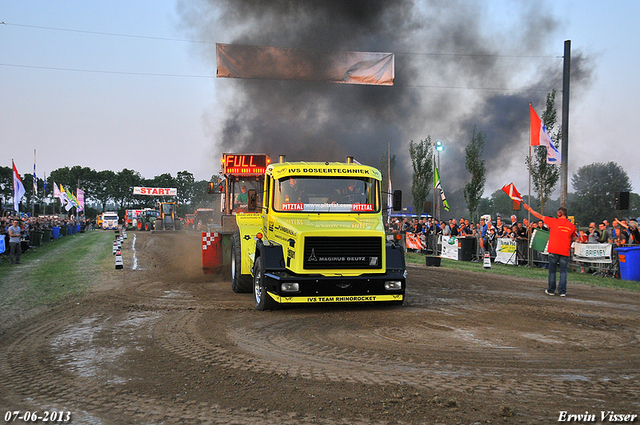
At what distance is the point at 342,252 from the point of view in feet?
28.2

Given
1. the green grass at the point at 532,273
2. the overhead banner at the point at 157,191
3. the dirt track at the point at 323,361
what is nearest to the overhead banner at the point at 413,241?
the green grass at the point at 532,273

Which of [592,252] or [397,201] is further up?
[397,201]

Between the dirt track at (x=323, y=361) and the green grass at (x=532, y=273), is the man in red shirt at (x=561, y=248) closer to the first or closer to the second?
the dirt track at (x=323, y=361)

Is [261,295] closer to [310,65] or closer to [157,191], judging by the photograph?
[310,65]

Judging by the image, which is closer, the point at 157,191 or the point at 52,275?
→ the point at 52,275

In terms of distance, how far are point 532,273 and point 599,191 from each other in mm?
62358

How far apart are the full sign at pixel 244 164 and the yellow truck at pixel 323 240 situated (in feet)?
13.0

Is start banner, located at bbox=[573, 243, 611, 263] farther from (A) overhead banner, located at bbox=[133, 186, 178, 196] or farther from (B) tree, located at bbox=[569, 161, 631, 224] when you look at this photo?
(A) overhead banner, located at bbox=[133, 186, 178, 196]

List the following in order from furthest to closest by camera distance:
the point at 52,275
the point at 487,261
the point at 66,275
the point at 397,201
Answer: the point at 487,261 → the point at 52,275 → the point at 66,275 → the point at 397,201

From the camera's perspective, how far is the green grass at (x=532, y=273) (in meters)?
13.7

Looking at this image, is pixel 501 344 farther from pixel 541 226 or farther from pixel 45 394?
pixel 541 226

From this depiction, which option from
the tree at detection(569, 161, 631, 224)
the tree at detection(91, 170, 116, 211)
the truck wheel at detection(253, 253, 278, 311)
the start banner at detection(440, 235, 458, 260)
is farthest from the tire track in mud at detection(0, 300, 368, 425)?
the tree at detection(91, 170, 116, 211)

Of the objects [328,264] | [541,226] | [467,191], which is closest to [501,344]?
[328,264]

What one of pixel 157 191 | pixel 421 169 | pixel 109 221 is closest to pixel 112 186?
pixel 157 191
